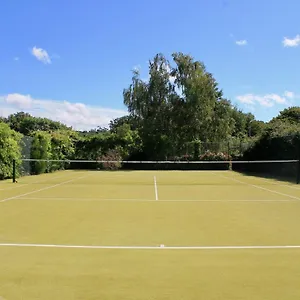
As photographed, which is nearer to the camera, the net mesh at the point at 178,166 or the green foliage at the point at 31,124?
the net mesh at the point at 178,166

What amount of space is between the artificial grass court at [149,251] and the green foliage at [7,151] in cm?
857

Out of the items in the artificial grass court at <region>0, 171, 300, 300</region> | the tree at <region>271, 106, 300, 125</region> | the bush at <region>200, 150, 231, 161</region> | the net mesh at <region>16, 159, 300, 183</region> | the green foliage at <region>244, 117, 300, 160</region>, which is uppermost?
the tree at <region>271, 106, 300, 125</region>

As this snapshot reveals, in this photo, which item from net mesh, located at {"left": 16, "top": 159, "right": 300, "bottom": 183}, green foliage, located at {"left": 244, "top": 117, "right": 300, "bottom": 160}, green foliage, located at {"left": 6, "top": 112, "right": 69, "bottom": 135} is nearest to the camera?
green foliage, located at {"left": 244, "top": 117, "right": 300, "bottom": 160}

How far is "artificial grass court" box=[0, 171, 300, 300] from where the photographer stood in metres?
3.92

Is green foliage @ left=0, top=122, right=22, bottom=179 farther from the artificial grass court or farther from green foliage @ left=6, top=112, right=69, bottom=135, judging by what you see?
green foliage @ left=6, top=112, right=69, bottom=135

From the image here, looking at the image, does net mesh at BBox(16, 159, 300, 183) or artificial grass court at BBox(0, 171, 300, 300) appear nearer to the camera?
artificial grass court at BBox(0, 171, 300, 300)

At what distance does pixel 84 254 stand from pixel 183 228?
7.48 ft

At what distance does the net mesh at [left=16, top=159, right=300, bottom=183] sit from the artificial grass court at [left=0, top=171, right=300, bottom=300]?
12.0 metres

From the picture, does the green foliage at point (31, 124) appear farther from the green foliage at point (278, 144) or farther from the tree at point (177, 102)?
the green foliage at point (278, 144)

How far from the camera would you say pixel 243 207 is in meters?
9.62

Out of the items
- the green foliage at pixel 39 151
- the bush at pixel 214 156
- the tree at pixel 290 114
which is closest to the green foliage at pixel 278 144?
the bush at pixel 214 156

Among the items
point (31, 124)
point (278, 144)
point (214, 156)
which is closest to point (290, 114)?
point (214, 156)

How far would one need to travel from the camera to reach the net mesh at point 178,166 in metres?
21.5

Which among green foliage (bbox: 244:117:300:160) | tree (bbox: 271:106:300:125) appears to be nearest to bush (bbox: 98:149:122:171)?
green foliage (bbox: 244:117:300:160)
